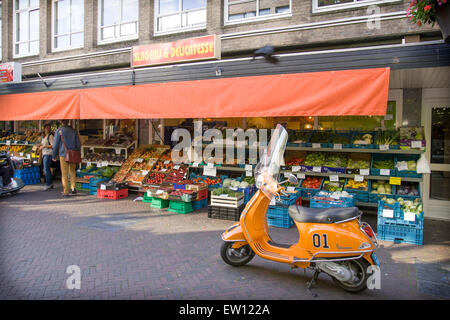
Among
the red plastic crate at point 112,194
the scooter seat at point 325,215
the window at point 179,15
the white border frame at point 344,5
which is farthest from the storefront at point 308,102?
the window at point 179,15

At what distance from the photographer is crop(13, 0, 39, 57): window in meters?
15.8

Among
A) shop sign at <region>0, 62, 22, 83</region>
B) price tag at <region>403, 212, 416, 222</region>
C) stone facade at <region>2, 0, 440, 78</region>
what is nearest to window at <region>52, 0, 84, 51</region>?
stone facade at <region>2, 0, 440, 78</region>

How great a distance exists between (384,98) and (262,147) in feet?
12.8

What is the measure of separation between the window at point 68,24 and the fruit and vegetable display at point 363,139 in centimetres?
1187

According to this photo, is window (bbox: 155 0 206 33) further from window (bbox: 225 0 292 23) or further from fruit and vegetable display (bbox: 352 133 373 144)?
fruit and vegetable display (bbox: 352 133 373 144)

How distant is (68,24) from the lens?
48.1 ft

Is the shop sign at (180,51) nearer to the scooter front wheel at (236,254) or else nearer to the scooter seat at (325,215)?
the scooter front wheel at (236,254)

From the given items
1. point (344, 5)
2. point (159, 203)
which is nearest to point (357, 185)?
point (159, 203)

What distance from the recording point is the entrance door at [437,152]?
802 centimetres

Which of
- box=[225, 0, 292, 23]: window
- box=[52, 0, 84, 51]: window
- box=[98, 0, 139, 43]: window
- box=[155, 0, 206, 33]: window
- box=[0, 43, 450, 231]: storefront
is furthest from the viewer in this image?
box=[52, 0, 84, 51]: window

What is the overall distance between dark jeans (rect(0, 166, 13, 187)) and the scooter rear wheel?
31.8ft
